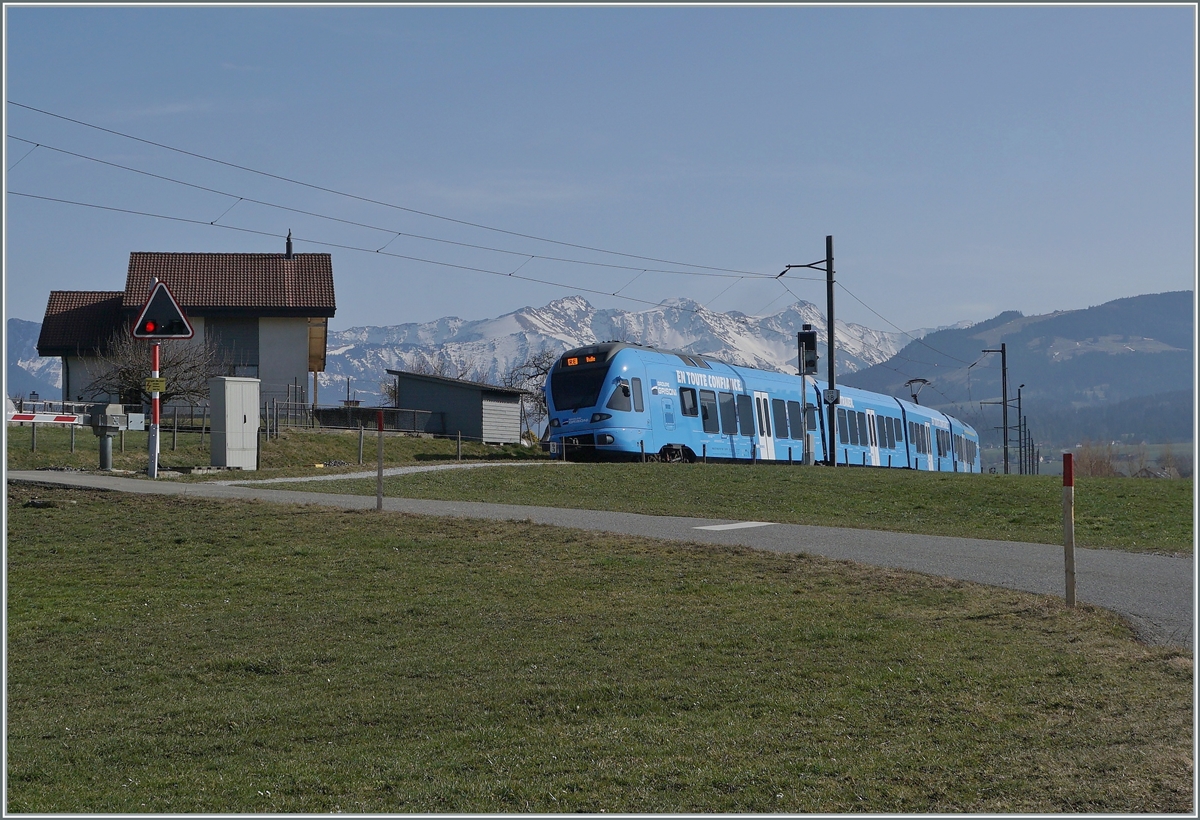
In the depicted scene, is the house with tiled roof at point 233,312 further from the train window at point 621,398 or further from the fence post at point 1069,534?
the fence post at point 1069,534

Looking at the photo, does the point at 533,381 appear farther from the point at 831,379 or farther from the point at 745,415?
the point at 745,415

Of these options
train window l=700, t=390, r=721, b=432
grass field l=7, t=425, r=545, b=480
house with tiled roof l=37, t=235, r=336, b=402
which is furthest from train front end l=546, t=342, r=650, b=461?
house with tiled roof l=37, t=235, r=336, b=402

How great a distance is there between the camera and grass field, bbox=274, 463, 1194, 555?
18.9 metres

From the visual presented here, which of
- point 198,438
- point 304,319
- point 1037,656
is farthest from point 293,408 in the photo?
point 1037,656

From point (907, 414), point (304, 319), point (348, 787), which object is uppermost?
point (304, 319)

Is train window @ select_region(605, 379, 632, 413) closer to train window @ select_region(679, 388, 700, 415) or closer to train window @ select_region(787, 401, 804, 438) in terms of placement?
train window @ select_region(679, 388, 700, 415)

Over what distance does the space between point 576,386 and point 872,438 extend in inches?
585

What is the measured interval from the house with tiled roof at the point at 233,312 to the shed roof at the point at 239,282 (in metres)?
0.05

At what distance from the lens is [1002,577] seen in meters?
12.3

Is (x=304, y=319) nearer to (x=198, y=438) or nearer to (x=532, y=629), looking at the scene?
(x=198, y=438)

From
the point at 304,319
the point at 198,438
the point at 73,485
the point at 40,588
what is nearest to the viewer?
the point at 40,588

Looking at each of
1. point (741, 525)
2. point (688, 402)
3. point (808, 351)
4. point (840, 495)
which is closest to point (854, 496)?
point (840, 495)

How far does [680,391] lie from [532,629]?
22.8m

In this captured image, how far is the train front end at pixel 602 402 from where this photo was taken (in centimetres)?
3069
